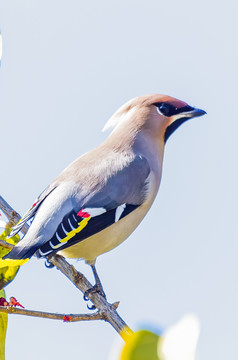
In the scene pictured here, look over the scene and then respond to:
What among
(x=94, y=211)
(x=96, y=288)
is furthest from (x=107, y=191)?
(x=96, y=288)

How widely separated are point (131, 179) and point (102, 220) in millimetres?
405

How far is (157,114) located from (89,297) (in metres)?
1.46

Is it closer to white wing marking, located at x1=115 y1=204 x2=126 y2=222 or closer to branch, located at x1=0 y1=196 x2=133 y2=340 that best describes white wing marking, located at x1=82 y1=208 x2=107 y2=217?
white wing marking, located at x1=115 y1=204 x2=126 y2=222

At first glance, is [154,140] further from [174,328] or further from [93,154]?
[174,328]

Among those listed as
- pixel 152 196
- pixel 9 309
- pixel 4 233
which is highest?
pixel 4 233

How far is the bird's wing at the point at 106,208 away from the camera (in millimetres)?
2832

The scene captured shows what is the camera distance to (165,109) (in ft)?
12.8

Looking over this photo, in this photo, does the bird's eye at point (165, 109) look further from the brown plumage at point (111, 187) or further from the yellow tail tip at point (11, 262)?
the yellow tail tip at point (11, 262)

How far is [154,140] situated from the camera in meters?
3.82

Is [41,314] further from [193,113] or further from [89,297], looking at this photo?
[193,113]

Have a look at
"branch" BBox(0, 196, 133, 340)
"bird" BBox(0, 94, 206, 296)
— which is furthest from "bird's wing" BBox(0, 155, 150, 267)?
"branch" BBox(0, 196, 133, 340)

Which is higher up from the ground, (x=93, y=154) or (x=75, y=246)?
(x=93, y=154)

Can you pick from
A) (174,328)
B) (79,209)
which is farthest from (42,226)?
(174,328)

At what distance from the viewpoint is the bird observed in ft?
9.38
